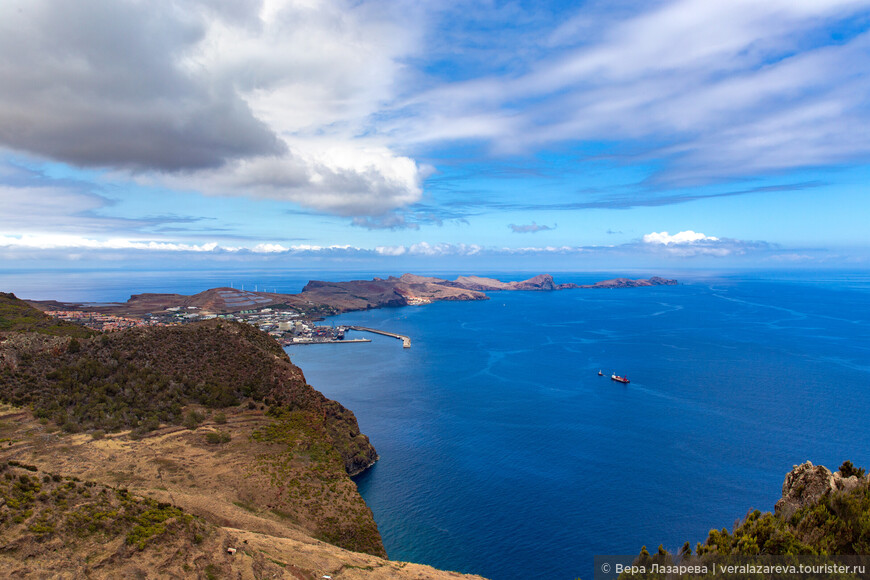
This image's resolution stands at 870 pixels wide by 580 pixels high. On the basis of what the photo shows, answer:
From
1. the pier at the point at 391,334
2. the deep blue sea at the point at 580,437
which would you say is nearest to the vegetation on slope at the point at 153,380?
the deep blue sea at the point at 580,437

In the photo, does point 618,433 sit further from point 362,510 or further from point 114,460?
point 114,460

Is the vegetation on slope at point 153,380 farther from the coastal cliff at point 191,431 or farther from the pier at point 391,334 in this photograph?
the pier at point 391,334

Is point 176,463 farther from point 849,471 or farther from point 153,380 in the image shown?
point 849,471

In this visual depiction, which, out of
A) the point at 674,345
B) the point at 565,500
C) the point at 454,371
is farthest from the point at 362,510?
the point at 674,345

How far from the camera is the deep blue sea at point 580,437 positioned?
46.4 meters

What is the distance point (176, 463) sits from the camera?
42.2m

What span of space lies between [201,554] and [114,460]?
22489 millimetres

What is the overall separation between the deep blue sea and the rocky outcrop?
823 inches

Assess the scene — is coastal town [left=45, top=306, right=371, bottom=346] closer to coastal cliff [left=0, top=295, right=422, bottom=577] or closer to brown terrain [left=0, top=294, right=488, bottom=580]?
brown terrain [left=0, top=294, right=488, bottom=580]

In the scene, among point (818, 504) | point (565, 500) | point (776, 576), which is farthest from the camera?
point (565, 500)

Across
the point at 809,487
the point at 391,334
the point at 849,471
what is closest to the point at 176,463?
the point at 809,487

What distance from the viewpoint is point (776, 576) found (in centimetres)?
1906

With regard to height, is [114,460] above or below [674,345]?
above

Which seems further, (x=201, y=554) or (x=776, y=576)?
(x=201, y=554)
